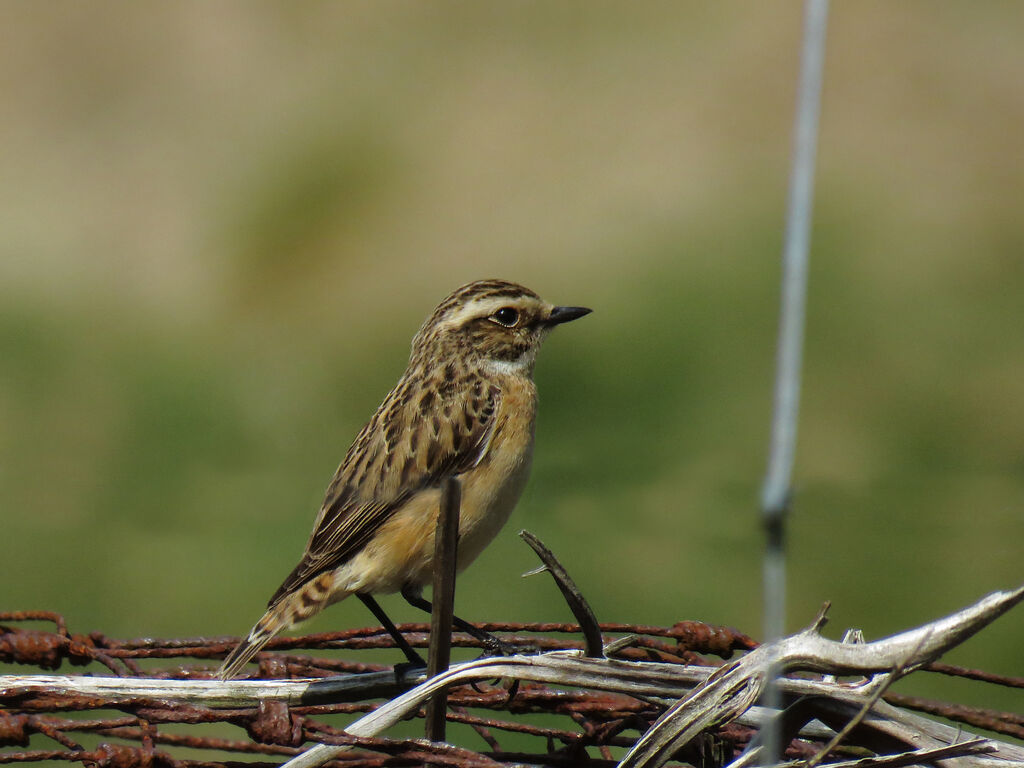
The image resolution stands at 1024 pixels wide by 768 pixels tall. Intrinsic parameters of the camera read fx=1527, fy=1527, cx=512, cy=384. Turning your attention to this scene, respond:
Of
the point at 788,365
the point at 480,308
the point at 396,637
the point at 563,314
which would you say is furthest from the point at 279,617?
the point at 788,365

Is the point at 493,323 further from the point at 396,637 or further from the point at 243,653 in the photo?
the point at 243,653

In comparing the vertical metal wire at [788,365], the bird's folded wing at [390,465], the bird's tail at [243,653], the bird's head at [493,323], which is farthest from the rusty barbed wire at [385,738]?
the bird's head at [493,323]

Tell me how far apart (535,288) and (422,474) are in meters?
6.37

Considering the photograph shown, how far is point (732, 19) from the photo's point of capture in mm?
14141

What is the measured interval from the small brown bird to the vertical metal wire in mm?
2120

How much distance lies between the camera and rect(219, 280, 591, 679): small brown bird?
4.47m

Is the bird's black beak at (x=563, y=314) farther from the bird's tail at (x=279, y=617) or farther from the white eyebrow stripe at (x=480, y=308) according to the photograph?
the bird's tail at (x=279, y=617)

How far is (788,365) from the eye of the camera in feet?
6.66

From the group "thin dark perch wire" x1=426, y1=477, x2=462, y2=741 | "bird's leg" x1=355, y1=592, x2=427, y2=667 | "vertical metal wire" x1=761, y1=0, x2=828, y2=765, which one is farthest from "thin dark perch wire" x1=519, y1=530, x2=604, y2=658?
"bird's leg" x1=355, y1=592, x2=427, y2=667

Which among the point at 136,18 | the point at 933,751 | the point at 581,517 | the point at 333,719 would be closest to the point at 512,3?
the point at 136,18

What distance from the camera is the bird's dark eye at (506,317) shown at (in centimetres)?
527

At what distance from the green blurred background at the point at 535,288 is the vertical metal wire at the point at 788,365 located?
3079 millimetres

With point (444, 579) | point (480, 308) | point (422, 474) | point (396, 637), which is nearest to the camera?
point (444, 579)

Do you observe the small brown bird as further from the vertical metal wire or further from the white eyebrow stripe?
the vertical metal wire
